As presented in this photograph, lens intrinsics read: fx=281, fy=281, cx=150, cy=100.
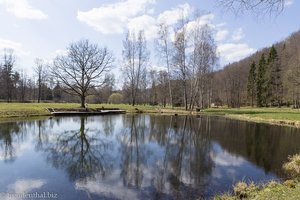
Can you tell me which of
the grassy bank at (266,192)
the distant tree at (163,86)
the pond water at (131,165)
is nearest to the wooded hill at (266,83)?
the distant tree at (163,86)

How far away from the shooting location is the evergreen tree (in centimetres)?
6938

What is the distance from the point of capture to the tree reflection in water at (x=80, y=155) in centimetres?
1037

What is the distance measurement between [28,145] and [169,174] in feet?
30.2

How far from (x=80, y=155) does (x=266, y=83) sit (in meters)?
64.2

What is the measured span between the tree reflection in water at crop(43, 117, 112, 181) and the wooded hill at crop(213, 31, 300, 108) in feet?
140

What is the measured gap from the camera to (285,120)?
104ft

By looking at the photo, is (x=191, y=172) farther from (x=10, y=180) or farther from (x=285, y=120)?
(x=285, y=120)

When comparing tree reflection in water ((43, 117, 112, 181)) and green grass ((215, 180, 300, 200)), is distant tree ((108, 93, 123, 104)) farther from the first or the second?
green grass ((215, 180, 300, 200))

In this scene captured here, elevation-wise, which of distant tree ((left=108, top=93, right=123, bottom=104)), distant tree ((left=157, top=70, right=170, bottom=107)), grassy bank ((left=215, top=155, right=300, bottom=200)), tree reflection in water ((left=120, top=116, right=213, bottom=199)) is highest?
distant tree ((left=157, top=70, right=170, bottom=107))

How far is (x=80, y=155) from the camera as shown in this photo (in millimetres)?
13242

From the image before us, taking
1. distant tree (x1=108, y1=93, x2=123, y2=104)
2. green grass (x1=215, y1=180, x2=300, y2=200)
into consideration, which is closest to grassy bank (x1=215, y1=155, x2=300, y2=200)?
green grass (x1=215, y1=180, x2=300, y2=200)

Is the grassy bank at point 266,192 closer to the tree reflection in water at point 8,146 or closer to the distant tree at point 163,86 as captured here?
the tree reflection in water at point 8,146

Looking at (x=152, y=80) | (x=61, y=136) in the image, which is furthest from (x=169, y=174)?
(x=152, y=80)

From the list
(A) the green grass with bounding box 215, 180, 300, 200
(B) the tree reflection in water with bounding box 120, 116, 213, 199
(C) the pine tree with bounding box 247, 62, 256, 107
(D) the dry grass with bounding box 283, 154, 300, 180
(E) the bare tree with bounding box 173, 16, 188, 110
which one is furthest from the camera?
(C) the pine tree with bounding box 247, 62, 256, 107
